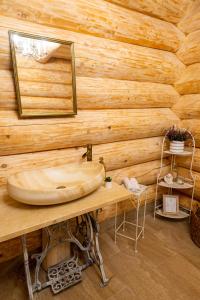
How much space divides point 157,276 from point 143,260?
0.19 m

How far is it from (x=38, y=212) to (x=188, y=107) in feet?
6.60

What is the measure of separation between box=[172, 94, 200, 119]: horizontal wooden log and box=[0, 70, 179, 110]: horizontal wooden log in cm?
9

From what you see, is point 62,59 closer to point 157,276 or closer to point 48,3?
point 48,3

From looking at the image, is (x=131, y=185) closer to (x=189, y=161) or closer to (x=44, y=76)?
(x=189, y=161)

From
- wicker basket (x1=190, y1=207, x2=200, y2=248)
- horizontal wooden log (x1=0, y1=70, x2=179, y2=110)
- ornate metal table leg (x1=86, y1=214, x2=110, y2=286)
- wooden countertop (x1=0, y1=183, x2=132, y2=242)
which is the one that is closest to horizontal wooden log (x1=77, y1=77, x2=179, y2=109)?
horizontal wooden log (x1=0, y1=70, x2=179, y2=110)

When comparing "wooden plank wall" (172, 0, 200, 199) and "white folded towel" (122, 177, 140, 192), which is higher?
"wooden plank wall" (172, 0, 200, 199)

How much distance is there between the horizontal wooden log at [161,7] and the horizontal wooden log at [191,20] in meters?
0.05

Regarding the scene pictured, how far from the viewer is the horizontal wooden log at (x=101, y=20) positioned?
55.4 inches

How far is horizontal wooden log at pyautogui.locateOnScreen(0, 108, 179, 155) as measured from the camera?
149 cm

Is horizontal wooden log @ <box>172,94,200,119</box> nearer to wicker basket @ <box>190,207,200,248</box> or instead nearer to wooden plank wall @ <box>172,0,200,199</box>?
wooden plank wall @ <box>172,0,200,199</box>

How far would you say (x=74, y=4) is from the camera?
1.54 metres

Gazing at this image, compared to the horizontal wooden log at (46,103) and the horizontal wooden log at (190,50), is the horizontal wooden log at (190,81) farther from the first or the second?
the horizontal wooden log at (46,103)

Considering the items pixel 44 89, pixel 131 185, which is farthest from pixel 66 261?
pixel 44 89

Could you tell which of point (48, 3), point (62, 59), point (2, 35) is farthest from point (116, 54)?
point (2, 35)
